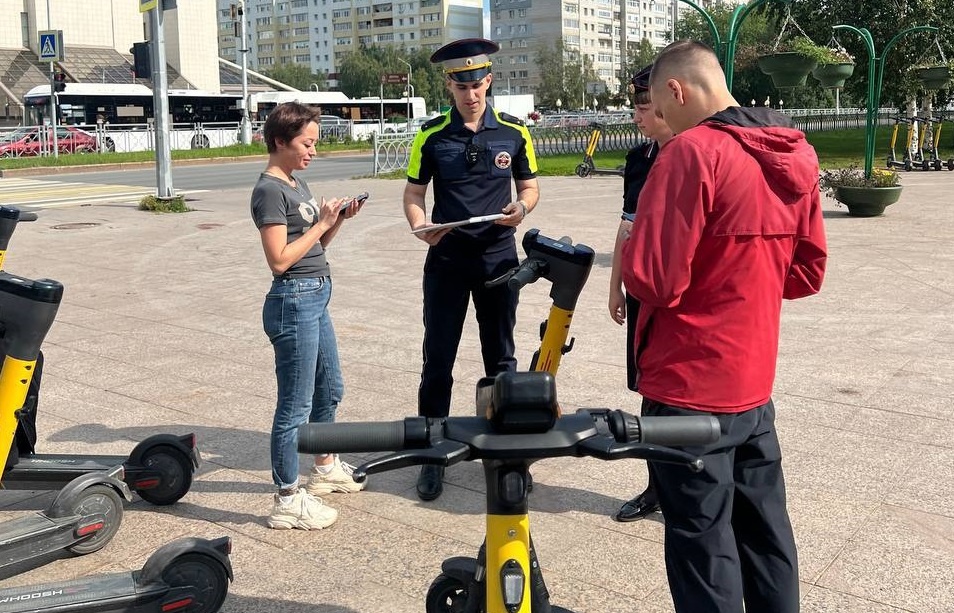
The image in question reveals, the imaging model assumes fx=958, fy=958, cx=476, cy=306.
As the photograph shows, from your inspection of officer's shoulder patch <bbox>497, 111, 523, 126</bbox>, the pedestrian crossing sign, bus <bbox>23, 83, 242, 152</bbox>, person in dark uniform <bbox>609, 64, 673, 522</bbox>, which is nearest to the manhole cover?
officer's shoulder patch <bbox>497, 111, 523, 126</bbox>

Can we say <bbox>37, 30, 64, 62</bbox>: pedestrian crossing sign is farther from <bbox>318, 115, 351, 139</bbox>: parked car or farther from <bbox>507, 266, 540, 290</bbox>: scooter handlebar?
<bbox>507, 266, 540, 290</bbox>: scooter handlebar

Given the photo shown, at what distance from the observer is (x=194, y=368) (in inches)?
257

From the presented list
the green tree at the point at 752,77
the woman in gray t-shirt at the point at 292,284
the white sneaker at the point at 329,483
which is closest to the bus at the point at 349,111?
the green tree at the point at 752,77

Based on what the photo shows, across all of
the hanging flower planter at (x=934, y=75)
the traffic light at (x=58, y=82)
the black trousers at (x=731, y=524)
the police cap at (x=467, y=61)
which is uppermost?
the traffic light at (x=58, y=82)

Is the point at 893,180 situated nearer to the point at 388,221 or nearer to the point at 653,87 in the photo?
the point at 388,221

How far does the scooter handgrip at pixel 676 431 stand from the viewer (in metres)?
1.83

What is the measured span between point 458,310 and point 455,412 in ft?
3.82

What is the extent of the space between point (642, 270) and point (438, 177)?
2.20m

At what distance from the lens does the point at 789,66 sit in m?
10.5

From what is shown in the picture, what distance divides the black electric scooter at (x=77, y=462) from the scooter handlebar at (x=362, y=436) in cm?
214

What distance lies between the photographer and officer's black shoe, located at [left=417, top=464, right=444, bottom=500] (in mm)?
4316

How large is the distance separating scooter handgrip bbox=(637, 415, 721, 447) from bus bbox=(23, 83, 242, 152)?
39.2 meters

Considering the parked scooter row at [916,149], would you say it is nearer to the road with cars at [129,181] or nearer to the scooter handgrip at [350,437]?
the road with cars at [129,181]

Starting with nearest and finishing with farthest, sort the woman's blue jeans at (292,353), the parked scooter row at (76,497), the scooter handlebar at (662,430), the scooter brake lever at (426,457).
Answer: the scooter brake lever at (426,457)
the scooter handlebar at (662,430)
the parked scooter row at (76,497)
the woman's blue jeans at (292,353)
